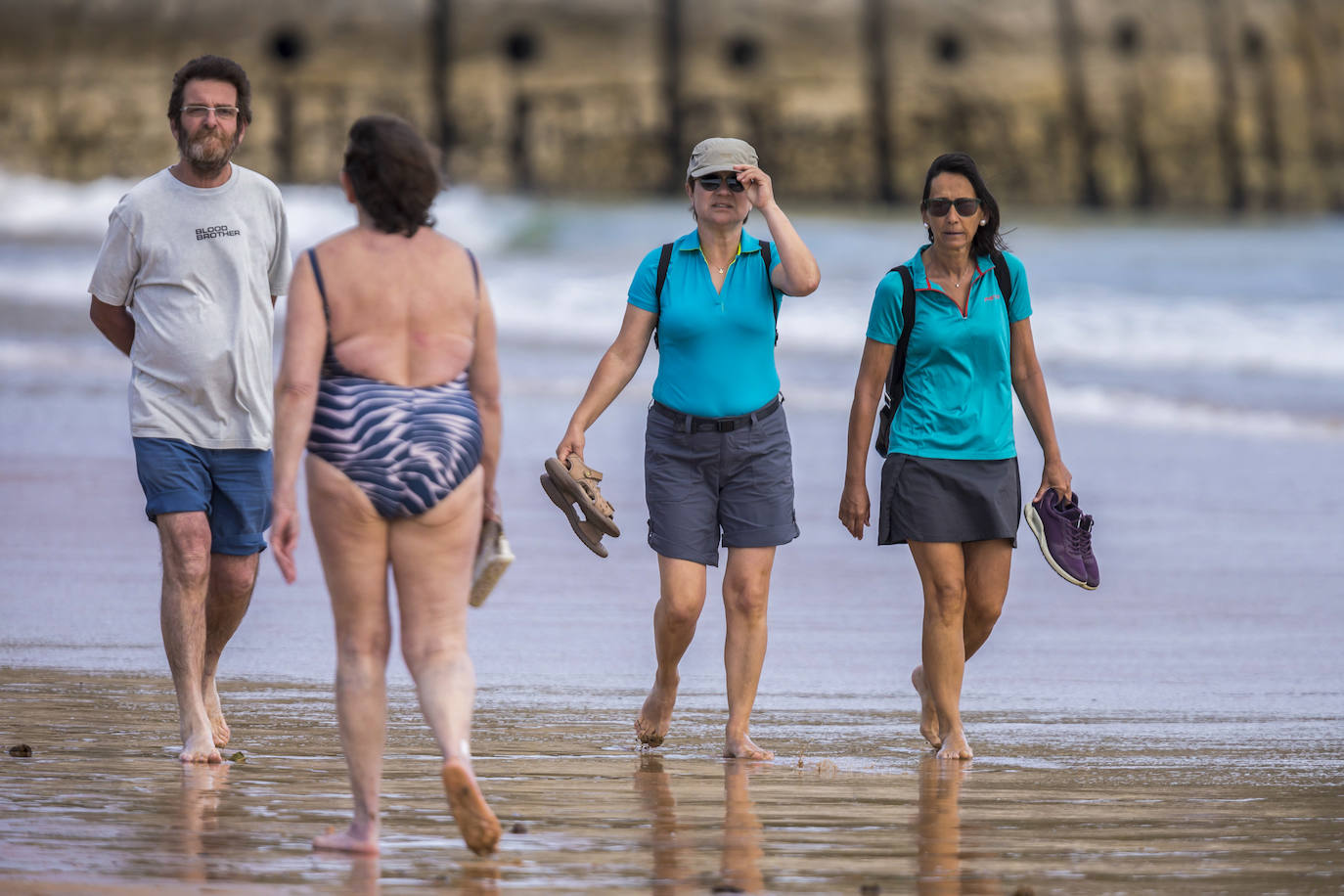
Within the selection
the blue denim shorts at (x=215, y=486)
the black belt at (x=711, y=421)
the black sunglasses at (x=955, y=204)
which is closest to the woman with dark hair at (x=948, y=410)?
the black sunglasses at (x=955, y=204)

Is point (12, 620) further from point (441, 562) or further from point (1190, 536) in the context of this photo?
point (1190, 536)

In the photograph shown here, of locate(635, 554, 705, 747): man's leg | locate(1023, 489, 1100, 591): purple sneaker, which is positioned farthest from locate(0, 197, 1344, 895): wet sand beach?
locate(1023, 489, 1100, 591): purple sneaker

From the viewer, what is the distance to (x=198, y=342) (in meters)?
5.22

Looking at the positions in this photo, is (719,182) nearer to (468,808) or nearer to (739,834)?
(739,834)

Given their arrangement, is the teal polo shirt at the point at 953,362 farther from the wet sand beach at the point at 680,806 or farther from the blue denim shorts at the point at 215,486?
the blue denim shorts at the point at 215,486

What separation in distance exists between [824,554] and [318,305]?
207 inches

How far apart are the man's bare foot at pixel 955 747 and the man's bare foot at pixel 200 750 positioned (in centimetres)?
198

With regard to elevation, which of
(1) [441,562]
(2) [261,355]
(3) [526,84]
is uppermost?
(3) [526,84]

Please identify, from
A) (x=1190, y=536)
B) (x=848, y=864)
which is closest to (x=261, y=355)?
(x=848, y=864)

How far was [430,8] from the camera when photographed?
38.4 meters

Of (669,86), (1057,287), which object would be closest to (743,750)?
(1057,287)

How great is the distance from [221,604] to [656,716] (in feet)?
4.26

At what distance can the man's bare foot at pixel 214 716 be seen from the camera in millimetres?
5230

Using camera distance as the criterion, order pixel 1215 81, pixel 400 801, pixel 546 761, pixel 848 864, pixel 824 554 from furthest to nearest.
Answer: pixel 1215 81
pixel 824 554
pixel 546 761
pixel 400 801
pixel 848 864
